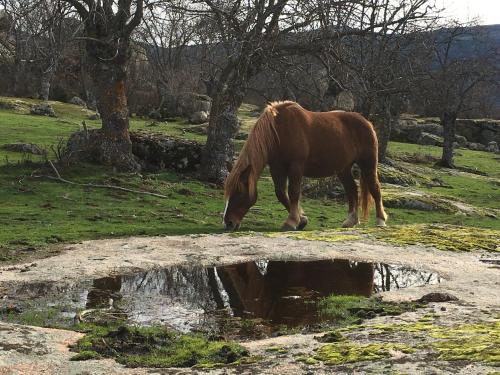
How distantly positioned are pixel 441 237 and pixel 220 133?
8057 millimetres

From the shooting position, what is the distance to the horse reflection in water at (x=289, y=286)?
239 inches

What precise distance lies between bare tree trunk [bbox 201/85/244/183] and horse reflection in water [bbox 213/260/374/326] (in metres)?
8.93

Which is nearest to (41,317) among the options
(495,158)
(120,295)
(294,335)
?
(120,295)

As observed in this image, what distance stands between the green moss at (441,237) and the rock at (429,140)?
31408mm

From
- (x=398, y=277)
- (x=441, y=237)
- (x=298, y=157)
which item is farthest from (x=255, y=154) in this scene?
(x=398, y=277)

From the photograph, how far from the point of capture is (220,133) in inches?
669

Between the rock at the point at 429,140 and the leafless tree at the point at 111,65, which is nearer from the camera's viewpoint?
the leafless tree at the point at 111,65

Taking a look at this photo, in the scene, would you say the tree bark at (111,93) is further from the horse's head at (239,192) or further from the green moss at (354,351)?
the green moss at (354,351)

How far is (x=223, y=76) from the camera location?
1673 centimetres

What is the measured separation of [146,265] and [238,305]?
6.95 feet

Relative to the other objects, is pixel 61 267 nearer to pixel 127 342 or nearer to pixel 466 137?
pixel 127 342

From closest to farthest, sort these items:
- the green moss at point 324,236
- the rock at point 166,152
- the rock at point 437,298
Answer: the rock at point 437,298, the green moss at point 324,236, the rock at point 166,152

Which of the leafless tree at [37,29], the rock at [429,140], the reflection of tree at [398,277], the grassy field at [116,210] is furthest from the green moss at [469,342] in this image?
the rock at [429,140]

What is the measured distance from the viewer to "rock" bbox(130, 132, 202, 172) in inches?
699
